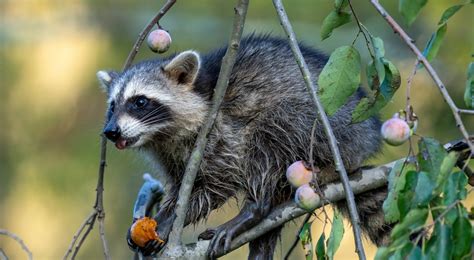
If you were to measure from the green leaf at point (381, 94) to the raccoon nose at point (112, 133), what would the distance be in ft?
5.18

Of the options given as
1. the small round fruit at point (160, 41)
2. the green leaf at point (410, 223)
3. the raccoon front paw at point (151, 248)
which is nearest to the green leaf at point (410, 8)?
the green leaf at point (410, 223)

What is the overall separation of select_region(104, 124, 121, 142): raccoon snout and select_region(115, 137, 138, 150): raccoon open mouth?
2 centimetres

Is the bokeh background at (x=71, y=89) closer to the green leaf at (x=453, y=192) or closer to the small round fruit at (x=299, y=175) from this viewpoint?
the small round fruit at (x=299, y=175)

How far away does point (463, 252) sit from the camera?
2369 millimetres

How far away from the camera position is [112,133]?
4.36m

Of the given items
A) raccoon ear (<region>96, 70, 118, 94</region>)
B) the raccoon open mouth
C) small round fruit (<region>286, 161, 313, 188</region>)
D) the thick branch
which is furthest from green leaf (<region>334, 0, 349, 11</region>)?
raccoon ear (<region>96, 70, 118, 94</region>)

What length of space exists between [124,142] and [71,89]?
22.8 feet

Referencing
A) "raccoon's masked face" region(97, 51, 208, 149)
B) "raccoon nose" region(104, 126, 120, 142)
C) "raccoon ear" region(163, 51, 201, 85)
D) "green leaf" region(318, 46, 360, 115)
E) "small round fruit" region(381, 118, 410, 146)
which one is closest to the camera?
"small round fruit" region(381, 118, 410, 146)

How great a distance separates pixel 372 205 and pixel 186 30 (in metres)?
6.16

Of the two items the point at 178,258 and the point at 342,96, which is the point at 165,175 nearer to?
the point at 178,258

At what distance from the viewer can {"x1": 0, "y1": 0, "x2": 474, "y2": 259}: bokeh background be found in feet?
32.6

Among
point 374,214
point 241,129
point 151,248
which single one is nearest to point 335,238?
point 151,248

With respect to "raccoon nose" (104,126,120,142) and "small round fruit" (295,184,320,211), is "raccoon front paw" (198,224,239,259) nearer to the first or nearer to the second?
"raccoon nose" (104,126,120,142)

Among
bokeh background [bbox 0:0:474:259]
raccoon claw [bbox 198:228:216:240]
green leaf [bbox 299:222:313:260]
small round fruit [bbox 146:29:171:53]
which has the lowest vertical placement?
green leaf [bbox 299:222:313:260]
